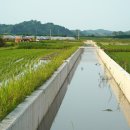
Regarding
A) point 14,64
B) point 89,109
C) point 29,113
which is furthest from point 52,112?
point 14,64

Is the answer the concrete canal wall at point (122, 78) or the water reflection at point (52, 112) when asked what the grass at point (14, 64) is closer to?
the water reflection at point (52, 112)

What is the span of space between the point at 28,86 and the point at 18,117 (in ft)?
9.32

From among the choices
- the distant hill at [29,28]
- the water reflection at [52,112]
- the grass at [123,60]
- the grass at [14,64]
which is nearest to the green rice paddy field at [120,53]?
the grass at [123,60]

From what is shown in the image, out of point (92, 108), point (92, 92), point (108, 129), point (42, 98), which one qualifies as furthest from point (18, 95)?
point (92, 92)

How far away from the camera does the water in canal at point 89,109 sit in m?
8.31

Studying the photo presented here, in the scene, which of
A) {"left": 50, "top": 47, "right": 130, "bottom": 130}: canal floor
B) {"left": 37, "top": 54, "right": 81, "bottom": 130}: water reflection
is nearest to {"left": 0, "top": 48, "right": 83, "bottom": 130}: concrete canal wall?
{"left": 37, "top": 54, "right": 81, "bottom": 130}: water reflection

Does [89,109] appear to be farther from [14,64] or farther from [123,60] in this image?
[123,60]

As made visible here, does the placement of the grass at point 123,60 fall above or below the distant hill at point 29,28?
above

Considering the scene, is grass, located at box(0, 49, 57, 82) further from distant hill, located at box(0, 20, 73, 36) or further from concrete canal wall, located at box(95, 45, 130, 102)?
distant hill, located at box(0, 20, 73, 36)

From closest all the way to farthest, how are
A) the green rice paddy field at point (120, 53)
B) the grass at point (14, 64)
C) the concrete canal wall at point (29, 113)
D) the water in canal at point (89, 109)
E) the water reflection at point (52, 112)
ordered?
the concrete canal wall at point (29, 113) → the water reflection at point (52, 112) → the water in canal at point (89, 109) → the grass at point (14, 64) → the green rice paddy field at point (120, 53)

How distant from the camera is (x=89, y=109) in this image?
33.4ft

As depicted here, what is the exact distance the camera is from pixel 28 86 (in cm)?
852

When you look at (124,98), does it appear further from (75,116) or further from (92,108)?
(75,116)

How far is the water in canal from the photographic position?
27.3 ft
